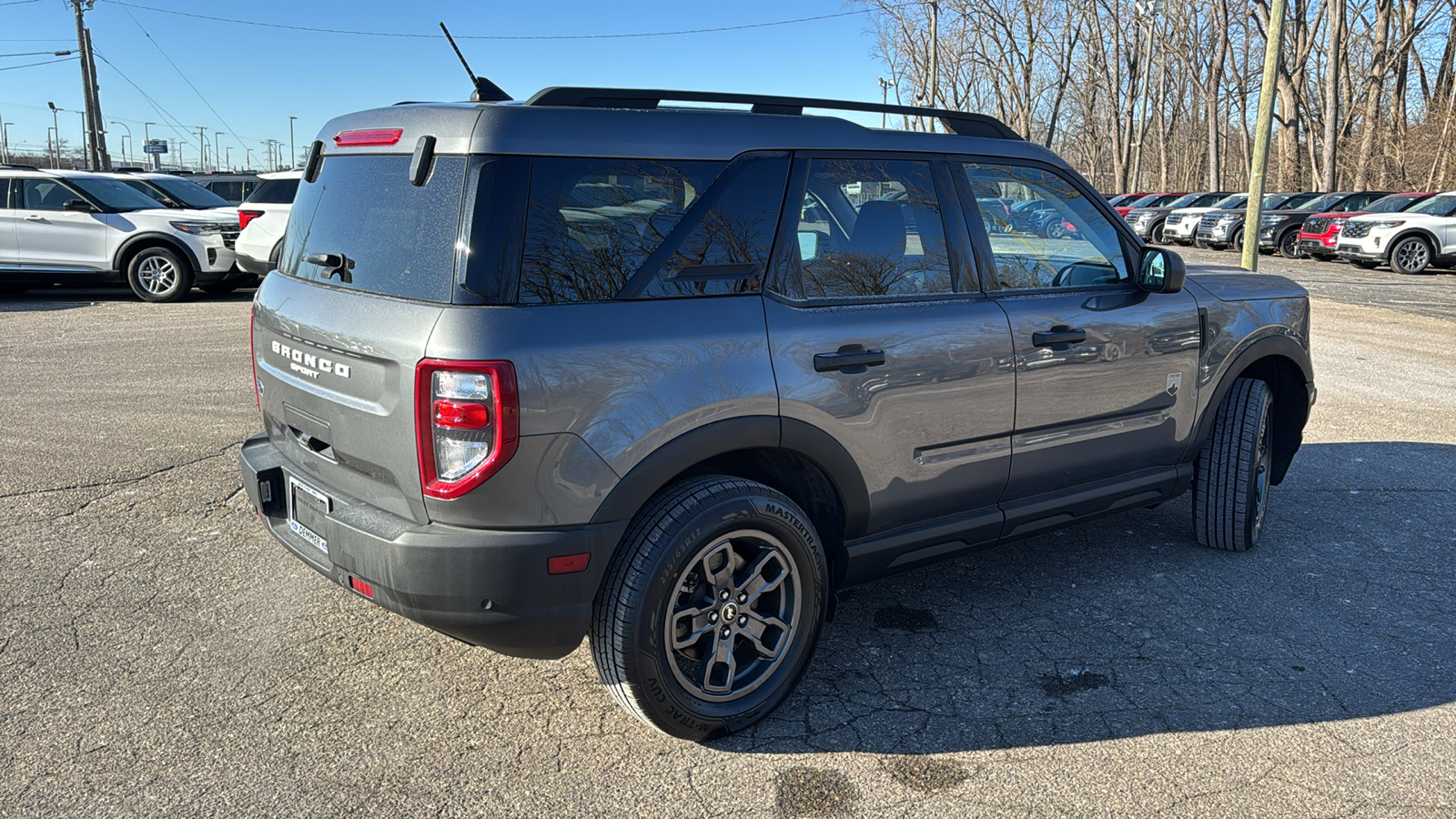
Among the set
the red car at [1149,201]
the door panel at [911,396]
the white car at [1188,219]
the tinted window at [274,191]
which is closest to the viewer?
the door panel at [911,396]

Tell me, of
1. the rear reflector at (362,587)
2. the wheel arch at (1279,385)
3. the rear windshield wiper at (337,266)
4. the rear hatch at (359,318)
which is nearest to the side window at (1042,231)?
the wheel arch at (1279,385)

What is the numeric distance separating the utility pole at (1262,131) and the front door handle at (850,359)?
35.7ft

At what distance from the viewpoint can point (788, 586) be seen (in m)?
3.32

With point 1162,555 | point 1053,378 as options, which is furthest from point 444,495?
point 1162,555

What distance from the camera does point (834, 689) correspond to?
3516mm

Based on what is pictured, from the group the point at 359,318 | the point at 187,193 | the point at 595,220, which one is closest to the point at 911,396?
the point at 595,220

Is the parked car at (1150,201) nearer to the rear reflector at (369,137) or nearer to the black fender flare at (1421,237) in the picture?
the black fender flare at (1421,237)

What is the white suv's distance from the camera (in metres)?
13.6

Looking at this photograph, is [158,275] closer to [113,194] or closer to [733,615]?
[113,194]

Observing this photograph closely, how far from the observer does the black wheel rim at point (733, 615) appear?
3.12 meters

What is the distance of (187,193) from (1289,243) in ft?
79.9

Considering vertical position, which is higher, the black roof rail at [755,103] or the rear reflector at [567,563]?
the black roof rail at [755,103]

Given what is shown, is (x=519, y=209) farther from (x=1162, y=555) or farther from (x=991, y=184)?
(x=1162, y=555)

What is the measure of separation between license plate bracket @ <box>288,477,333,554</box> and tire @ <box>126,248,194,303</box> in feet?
40.6
